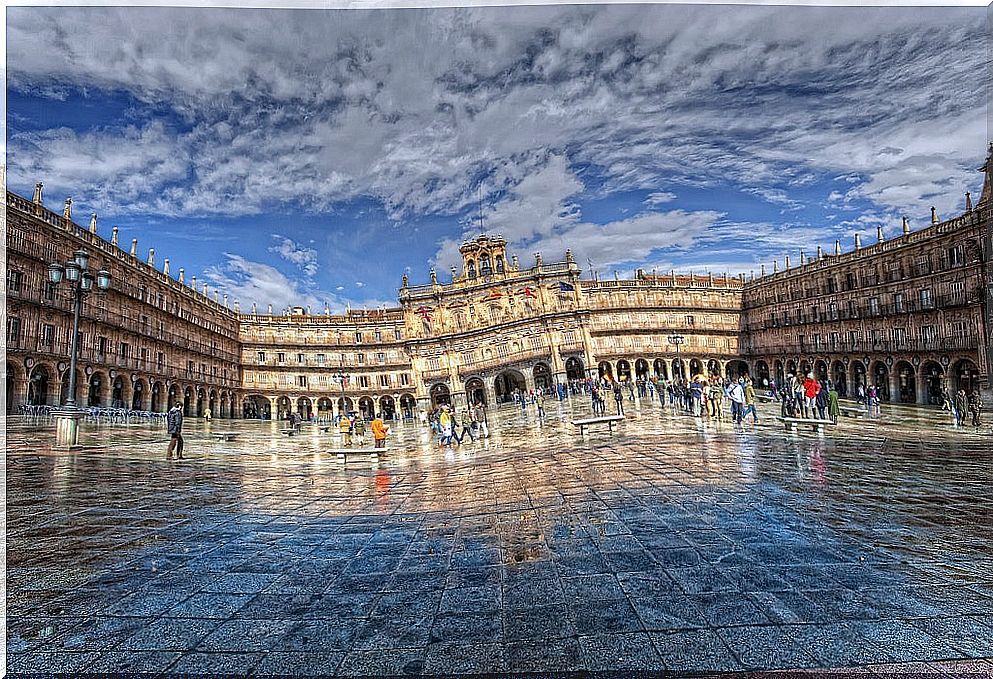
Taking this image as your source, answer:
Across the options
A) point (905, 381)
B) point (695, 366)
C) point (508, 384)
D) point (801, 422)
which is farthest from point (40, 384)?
point (905, 381)

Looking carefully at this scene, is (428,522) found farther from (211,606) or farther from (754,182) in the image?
(754,182)

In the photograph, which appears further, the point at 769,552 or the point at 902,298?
the point at 902,298

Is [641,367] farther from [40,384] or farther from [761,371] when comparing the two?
[40,384]

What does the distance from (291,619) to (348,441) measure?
991 cm

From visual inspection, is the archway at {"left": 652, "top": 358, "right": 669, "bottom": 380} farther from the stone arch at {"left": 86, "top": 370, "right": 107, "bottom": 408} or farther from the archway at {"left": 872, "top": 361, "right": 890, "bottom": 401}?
the stone arch at {"left": 86, "top": 370, "right": 107, "bottom": 408}

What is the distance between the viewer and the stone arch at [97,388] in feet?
80.3

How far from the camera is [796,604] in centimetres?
254

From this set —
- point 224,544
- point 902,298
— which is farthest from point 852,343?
point 224,544

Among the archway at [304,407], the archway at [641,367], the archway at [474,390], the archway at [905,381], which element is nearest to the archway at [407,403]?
the archway at [474,390]

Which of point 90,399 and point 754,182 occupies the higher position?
point 754,182

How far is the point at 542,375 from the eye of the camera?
42.7 metres

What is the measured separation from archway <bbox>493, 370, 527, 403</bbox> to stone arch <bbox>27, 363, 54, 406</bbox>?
27731 mm

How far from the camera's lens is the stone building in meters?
20.5

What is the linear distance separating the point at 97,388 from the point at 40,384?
2.76 meters
